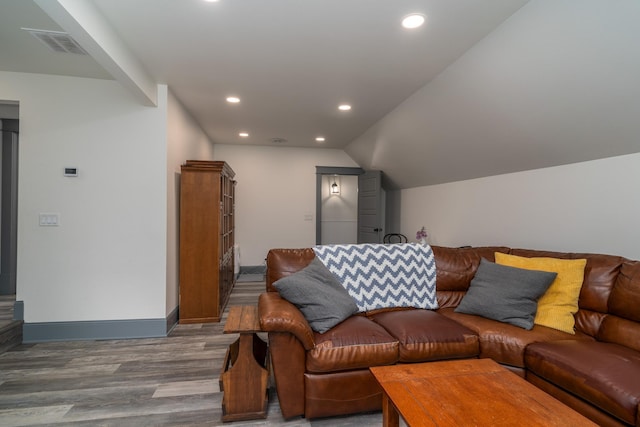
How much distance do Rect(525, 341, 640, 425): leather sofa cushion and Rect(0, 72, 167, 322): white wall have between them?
3.19 metres

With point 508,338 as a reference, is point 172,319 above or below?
below

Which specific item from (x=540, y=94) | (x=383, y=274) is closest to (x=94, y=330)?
(x=383, y=274)

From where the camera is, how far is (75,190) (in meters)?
3.00

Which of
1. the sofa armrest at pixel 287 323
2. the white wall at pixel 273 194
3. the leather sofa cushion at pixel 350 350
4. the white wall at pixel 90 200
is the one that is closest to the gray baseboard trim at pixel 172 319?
the white wall at pixel 90 200

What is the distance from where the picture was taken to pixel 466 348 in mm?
1974

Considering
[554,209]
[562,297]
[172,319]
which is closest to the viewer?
[562,297]

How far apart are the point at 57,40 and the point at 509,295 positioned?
3951mm

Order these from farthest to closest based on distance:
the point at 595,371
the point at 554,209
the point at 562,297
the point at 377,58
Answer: the point at 554,209 < the point at 377,58 < the point at 562,297 < the point at 595,371

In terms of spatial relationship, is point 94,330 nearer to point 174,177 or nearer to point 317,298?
point 174,177

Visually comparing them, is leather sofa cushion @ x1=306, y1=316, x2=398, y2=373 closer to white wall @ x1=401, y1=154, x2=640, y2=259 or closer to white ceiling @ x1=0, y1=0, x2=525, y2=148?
white wall @ x1=401, y1=154, x2=640, y2=259

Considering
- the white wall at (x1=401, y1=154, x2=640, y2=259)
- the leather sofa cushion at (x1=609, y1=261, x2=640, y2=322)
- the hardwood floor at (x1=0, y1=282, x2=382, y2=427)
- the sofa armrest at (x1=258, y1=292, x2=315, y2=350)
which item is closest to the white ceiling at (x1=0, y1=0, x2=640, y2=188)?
the white wall at (x1=401, y1=154, x2=640, y2=259)

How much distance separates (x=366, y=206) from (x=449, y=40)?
3778 millimetres

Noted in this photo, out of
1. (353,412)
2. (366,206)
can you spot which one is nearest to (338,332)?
(353,412)

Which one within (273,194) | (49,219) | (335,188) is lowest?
(49,219)
